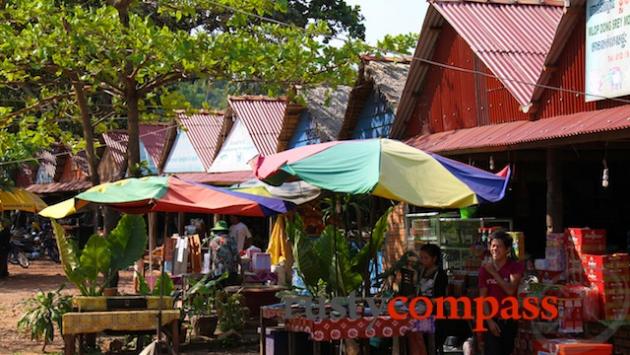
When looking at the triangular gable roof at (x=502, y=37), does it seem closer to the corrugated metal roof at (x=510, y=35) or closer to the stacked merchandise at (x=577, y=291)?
the corrugated metal roof at (x=510, y=35)

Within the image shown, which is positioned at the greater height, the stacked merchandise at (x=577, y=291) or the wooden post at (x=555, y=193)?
the wooden post at (x=555, y=193)

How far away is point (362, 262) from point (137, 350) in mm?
3923

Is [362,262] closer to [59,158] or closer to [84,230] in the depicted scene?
[84,230]

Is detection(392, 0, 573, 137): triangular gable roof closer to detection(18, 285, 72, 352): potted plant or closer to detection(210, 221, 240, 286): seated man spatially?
detection(210, 221, 240, 286): seated man

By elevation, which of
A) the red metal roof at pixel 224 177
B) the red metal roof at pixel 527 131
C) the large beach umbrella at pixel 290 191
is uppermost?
the red metal roof at pixel 224 177

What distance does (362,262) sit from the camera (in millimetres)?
10500

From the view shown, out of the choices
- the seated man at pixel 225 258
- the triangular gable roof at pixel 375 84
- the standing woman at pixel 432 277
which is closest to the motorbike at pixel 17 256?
the triangular gable roof at pixel 375 84

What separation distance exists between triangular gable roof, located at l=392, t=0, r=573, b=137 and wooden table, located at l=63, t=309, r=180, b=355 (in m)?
5.37

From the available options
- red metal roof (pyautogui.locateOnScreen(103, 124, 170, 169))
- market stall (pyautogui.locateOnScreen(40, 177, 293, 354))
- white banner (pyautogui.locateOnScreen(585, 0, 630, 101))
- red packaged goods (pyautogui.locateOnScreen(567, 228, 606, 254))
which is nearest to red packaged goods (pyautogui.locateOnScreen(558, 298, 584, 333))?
red packaged goods (pyautogui.locateOnScreen(567, 228, 606, 254))

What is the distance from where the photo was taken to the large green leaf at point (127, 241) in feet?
42.1

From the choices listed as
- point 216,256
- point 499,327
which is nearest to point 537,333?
point 499,327

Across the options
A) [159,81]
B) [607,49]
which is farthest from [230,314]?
[607,49]

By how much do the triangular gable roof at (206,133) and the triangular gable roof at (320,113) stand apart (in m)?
4.54

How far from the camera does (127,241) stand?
42.2 ft
